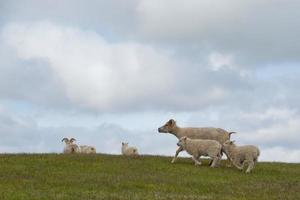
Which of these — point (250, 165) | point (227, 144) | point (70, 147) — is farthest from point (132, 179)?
point (70, 147)

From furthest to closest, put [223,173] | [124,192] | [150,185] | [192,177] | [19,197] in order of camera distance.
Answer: [223,173]
[192,177]
[150,185]
[124,192]
[19,197]

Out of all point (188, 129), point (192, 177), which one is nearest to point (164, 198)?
point (192, 177)

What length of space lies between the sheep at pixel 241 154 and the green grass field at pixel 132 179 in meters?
0.51

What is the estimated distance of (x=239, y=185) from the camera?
2481 cm

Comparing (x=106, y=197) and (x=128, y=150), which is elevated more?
(x=128, y=150)

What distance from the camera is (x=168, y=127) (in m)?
36.9

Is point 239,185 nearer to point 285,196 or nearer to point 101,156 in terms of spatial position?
point 285,196

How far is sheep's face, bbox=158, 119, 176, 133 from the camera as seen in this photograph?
120 ft

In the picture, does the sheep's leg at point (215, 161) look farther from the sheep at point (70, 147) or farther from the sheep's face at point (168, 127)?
the sheep at point (70, 147)

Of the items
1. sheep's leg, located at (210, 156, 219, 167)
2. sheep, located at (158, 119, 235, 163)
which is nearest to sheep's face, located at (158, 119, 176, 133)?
sheep, located at (158, 119, 235, 163)

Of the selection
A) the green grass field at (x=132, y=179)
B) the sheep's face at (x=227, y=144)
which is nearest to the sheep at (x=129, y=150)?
the green grass field at (x=132, y=179)

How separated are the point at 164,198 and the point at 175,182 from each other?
4.47 m

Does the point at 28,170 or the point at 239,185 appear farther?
the point at 28,170

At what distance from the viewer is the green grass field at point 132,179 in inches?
834
